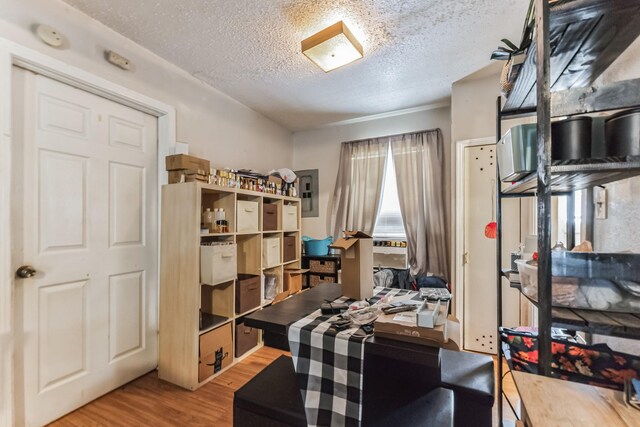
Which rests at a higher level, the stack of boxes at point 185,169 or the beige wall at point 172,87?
the beige wall at point 172,87

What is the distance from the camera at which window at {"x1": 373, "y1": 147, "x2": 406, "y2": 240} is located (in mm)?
3480

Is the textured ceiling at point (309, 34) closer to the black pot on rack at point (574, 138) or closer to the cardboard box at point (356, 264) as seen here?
the black pot on rack at point (574, 138)

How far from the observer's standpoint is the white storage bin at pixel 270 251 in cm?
279

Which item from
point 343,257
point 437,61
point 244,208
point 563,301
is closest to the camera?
point 563,301

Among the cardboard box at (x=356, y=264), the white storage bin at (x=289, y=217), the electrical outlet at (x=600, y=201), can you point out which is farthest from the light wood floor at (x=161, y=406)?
the white storage bin at (x=289, y=217)

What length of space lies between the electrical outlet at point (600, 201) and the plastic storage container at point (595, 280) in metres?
0.54

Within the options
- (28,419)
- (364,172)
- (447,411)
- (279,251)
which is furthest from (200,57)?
(447,411)

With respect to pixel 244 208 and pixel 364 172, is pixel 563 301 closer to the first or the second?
pixel 244 208

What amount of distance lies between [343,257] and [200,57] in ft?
6.90

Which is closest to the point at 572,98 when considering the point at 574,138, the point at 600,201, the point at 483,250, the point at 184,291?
the point at 574,138

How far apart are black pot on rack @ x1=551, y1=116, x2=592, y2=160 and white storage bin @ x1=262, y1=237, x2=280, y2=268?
242 cm

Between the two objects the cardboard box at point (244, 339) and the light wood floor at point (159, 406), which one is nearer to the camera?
the light wood floor at point (159, 406)

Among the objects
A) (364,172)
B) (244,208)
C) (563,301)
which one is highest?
(364,172)

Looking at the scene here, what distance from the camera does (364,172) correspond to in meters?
3.59
